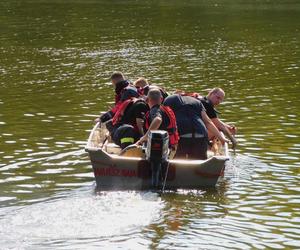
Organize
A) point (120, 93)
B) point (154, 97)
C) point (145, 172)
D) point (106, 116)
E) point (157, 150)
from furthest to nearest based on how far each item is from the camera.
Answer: point (120, 93)
point (106, 116)
point (154, 97)
point (145, 172)
point (157, 150)

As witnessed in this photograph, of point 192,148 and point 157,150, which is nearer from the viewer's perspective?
point 157,150

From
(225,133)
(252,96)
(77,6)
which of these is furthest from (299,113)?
(77,6)

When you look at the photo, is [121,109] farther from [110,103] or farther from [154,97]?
[110,103]

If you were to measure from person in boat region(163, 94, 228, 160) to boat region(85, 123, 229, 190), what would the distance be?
23.9 inches

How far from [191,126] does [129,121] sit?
1467 millimetres

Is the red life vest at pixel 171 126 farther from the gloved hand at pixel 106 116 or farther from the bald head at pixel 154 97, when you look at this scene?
the gloved hand at pixel 106 116

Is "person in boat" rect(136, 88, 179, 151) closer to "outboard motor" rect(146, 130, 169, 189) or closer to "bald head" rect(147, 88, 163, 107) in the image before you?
"bald head" rect(147, 88, 163, 107)

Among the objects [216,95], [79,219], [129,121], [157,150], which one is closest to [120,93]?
[129,121]

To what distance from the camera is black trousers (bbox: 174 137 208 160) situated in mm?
14734

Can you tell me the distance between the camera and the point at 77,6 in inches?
2286

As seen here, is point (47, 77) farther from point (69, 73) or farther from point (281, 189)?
point (281, 189)

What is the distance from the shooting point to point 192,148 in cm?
1480

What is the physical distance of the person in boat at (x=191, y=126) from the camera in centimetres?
1472

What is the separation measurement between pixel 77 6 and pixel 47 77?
29.9 metres
